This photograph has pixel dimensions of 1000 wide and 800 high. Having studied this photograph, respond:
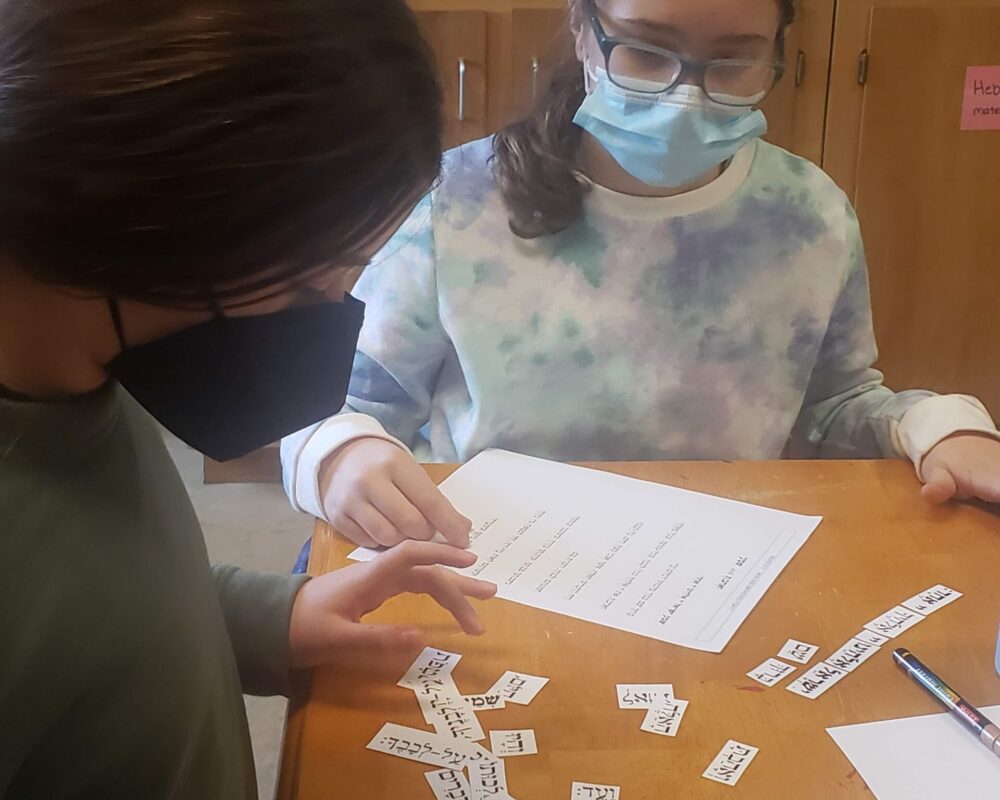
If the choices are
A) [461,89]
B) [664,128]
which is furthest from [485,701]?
[461,89]

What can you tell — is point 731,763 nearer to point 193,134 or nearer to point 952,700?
point 952,700

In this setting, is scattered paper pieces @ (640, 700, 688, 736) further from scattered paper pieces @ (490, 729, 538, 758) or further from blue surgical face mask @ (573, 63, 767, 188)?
blue surgical face mask @ (573, 63, 767, 188)

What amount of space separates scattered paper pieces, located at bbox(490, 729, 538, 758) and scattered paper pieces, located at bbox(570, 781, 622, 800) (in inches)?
1.5

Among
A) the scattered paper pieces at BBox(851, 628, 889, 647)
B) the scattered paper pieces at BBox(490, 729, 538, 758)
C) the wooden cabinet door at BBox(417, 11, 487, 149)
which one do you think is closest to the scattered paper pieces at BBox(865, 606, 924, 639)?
the scattered paper pieces at BBox(851, 628, 889, 647)

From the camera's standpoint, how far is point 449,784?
0.63 metres

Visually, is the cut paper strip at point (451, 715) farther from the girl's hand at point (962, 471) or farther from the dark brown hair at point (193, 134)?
the girl's hand at point (962, 471)

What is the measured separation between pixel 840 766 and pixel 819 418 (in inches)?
26.1

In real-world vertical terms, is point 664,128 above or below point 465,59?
above

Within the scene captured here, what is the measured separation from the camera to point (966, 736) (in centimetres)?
68

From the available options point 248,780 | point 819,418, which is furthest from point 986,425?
point 248,780

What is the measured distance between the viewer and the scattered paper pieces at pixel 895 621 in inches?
31.0

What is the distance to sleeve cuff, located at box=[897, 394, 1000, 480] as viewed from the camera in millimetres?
1021

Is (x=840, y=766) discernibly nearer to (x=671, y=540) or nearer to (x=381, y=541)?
(x=671, y=540)

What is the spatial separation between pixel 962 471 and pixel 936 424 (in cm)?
7
